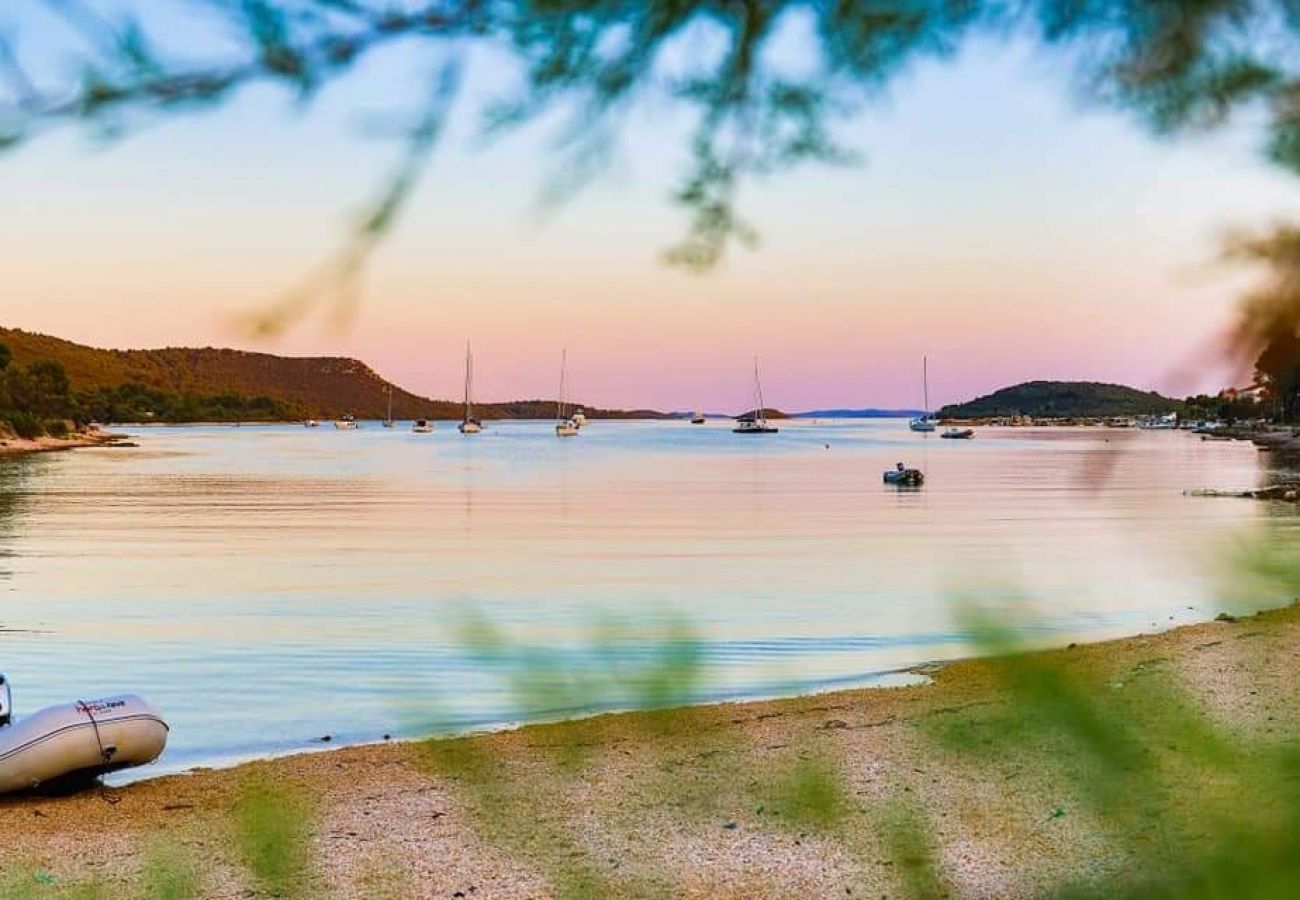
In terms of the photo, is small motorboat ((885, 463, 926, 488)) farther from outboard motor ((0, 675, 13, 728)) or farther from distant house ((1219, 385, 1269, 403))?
distant house ((1219, 385, 1269, 403))

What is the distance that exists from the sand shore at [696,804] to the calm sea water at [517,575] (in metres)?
0.09

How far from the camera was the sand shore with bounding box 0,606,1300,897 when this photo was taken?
3.37ft

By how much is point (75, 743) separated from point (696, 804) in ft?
22.5

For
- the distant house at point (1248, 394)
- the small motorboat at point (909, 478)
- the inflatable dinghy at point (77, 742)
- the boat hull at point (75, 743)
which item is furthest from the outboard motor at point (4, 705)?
the small motorboat at point (909, 478)


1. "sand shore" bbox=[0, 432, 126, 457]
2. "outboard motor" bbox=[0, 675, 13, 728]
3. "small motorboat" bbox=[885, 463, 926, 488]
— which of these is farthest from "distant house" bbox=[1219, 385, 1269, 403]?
"sand shore" bbox=[0, 432, 126, 457]

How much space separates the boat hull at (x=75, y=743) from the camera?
32.9ft

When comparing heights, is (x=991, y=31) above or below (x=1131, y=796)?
above

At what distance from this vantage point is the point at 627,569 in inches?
1118

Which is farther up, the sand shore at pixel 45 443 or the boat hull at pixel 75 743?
the sand shore at pixel 45 443

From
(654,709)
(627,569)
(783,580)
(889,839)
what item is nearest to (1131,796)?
(889,839)

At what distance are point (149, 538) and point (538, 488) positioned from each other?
28.1 metres

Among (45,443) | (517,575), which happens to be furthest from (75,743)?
(45,443)

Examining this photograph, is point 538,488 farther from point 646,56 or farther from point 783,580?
point 646,56

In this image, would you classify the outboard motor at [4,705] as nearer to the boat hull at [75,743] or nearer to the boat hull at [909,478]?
the boat hull at [75,743]
